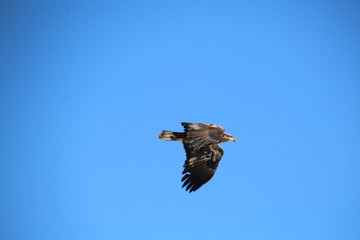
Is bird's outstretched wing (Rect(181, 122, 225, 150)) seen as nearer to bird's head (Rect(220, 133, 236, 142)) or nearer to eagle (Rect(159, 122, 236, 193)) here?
eagle (Rect(159, 122, 236, 193))

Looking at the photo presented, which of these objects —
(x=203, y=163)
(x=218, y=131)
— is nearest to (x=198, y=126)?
(x=218, y=131)

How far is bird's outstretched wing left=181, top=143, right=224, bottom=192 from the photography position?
11000 mm

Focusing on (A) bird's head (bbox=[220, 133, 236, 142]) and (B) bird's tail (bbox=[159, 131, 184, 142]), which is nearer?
(B) bird's tail (bbox=[159, 131, 184, 142])

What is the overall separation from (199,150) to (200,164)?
49 cm

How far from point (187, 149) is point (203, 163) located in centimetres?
75

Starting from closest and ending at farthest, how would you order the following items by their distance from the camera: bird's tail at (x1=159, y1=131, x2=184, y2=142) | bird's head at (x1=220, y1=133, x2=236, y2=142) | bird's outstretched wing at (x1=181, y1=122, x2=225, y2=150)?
bird's outstretched wing at (x1=181, y1=122, x2=225, y2=150) < bird's tail at (x1=159, y1=131, x2=184, y2=142) < bird's head at (x1=220, y1=133, x2=236, y2=142)

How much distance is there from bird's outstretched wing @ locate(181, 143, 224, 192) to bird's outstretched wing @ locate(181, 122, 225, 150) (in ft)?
1.98

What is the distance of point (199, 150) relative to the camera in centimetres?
1145

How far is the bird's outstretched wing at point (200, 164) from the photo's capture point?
1100 cm

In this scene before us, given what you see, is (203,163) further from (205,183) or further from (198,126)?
(198,126)

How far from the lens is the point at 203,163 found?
11.5 metres

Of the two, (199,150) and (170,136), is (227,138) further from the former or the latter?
(170,136)

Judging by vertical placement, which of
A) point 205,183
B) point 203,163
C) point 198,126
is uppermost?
point 198,126

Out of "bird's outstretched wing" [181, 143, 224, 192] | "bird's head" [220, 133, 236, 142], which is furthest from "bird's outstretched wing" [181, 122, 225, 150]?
"bird's head" [220, 133, 236, 142]
